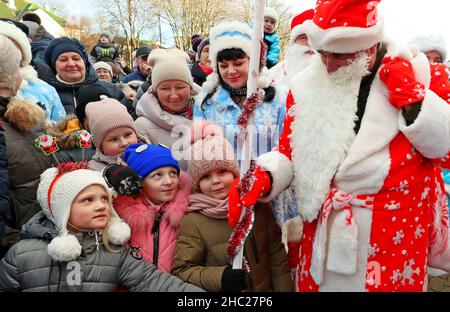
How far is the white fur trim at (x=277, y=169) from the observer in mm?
1627

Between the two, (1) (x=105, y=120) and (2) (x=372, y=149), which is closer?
(2) (x=372, y=149)

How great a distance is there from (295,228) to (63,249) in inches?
45.7

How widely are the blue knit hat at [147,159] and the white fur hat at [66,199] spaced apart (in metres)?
0.21

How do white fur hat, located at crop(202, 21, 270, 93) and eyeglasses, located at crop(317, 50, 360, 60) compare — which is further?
white fur hat, located at crop(202, 21, 270, 93)

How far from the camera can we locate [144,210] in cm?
185

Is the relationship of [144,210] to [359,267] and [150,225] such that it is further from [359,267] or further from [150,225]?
[359,267]

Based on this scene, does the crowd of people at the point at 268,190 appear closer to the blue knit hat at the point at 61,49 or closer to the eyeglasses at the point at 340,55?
the eyeglasses at the point at 340,55

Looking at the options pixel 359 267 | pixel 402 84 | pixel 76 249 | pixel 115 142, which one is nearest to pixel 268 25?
pixel 115 142

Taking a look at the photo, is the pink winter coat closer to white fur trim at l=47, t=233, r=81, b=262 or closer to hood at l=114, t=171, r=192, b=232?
hood at l=114, t=171, r=192, b=232

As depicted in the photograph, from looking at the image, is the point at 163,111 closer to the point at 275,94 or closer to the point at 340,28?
the point at 275,94

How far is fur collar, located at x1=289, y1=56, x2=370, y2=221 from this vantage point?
5.02 ft

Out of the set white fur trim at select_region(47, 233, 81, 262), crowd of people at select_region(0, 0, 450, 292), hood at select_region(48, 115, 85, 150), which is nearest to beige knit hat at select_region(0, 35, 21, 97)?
crowd of people at select_region(0, 0, 450, 292)

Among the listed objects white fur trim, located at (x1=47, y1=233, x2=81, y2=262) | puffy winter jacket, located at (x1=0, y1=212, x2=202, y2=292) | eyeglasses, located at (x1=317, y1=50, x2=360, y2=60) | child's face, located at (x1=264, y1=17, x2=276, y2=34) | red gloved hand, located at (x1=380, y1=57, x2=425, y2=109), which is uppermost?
child's face, located at (x1=264, y1=17, x2=276, y2=34)
